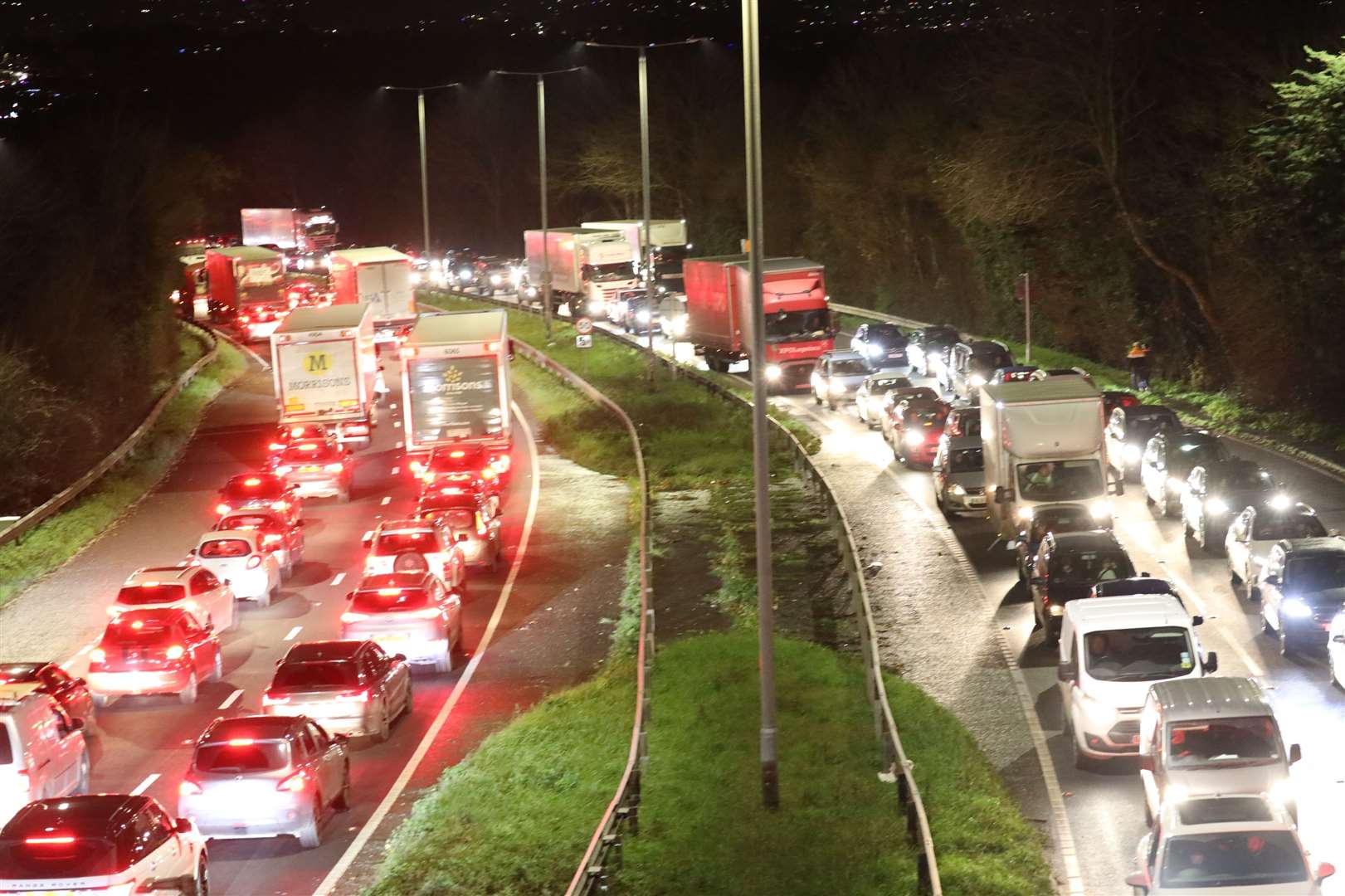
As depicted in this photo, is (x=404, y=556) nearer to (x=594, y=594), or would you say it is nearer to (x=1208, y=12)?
(x=594, y=594)

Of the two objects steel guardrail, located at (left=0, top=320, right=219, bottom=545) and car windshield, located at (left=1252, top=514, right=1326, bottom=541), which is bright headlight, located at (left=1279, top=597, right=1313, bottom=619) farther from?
steel guardrail, located at (left=0, top=320, right=219, bottom=545)

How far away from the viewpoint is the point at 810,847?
1733 cm

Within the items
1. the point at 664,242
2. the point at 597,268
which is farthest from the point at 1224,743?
the point at 664,242

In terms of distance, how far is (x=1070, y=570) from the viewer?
1013 inches

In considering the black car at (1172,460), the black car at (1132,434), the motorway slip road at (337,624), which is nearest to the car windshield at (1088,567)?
the motorway slip road at (337,624)

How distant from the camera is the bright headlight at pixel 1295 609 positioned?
23.7 meters

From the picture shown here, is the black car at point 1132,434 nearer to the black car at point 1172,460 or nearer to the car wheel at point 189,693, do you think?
the black car at point 1172,460

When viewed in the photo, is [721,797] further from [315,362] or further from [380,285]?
[380,285]

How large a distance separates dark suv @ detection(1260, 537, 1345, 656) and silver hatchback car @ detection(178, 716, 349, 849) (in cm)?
1303

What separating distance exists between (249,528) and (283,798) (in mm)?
15359

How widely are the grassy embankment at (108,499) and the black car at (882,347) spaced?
20374 millimetres

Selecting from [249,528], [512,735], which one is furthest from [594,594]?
[512,735]

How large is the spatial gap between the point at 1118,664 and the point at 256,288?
63.3m

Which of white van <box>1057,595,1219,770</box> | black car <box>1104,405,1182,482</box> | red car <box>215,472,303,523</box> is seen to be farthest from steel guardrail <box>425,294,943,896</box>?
red car <box>215,472,303,523</box>
